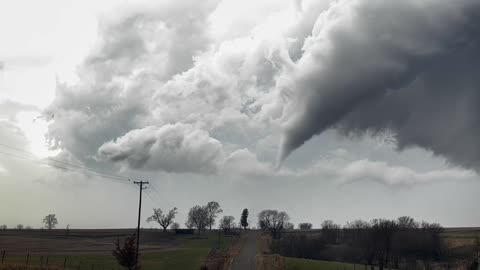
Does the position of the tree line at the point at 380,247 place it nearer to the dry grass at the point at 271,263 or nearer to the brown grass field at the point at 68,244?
the dry grass at the point at 271,263

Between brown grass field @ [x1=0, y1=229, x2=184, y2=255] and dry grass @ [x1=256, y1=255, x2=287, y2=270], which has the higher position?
dry grass @ [x1=256, y1=255, x2=287, y2=270]

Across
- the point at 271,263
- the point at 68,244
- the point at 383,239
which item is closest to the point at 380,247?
the point at 383,239

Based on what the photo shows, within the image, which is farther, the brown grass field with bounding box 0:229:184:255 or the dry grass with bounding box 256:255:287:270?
the brown grass field with bounding box 0:229:184:255

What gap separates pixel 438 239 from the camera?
124 m

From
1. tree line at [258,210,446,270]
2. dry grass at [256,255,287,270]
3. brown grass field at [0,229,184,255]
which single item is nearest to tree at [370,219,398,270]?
tree line at [258,210,446,270]

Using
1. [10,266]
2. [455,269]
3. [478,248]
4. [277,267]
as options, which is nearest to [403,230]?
[455,269]

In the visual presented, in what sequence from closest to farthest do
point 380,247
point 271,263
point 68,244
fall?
point 271,263 < point 380,247 < point 68,244

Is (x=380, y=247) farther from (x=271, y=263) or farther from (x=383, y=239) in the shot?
(x=271, y=263)

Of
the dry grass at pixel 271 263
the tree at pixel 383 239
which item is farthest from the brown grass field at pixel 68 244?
the tree at pixel 383 239

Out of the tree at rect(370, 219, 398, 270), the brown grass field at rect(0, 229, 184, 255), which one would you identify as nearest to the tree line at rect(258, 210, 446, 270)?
the tree at rect(370, 219, 398, 270)

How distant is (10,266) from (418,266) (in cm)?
9227

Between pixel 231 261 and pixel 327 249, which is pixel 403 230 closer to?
pixel 327 249

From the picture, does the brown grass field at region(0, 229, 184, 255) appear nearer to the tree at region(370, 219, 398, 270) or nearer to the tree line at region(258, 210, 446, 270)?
the tree line at region(258, 210, 446, 270)

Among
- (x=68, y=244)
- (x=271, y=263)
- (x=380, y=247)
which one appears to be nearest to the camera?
(x=271, y=263)
